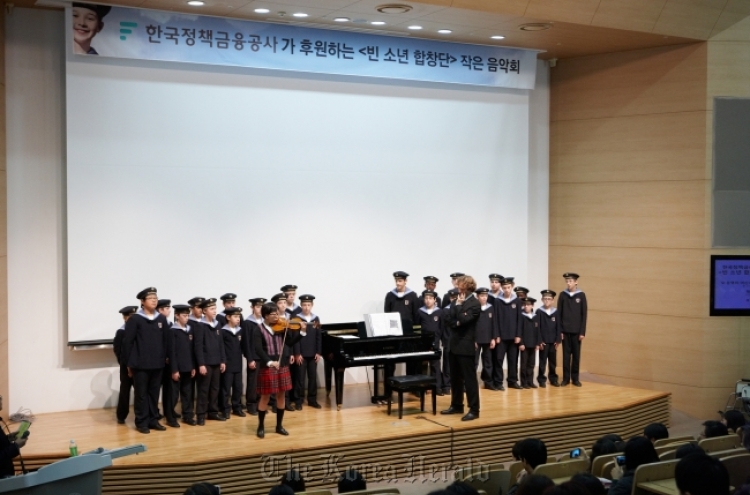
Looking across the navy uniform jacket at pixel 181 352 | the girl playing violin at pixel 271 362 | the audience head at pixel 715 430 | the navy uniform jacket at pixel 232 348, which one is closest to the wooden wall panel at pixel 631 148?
the audience head at pixel 715 430

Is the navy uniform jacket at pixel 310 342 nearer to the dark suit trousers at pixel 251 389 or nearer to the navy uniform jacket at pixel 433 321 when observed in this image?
the dark suit trousers at pixel 251 389

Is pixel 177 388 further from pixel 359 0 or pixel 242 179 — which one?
pixel 359 0

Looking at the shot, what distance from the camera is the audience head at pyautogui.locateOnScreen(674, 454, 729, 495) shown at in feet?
12.2

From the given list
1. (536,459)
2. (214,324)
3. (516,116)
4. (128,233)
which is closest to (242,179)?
(128,233)

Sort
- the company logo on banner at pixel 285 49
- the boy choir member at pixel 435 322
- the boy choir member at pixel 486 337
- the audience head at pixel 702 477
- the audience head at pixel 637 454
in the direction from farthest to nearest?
the boy choir member at pixel 486 337
the boy choir member at pixel 435 322
the company logo on banner at pixel 285 49
the audience head at pixel 637 454
the audience head at pixel 702 477

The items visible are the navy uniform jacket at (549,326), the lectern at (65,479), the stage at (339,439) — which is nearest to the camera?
the lectern at (65,479)

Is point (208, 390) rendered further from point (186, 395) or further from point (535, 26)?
point (535, 26)

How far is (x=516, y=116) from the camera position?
1194cm

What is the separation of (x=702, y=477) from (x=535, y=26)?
7.48 metres

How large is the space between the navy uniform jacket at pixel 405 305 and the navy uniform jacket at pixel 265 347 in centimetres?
194

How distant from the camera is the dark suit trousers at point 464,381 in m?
8.89

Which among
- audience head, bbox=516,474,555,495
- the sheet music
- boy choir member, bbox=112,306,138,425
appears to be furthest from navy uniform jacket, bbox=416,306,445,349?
audience head, bbox=516,474,555,495

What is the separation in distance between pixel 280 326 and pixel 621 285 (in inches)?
209

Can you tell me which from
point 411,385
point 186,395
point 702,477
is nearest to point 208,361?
point 186,395
